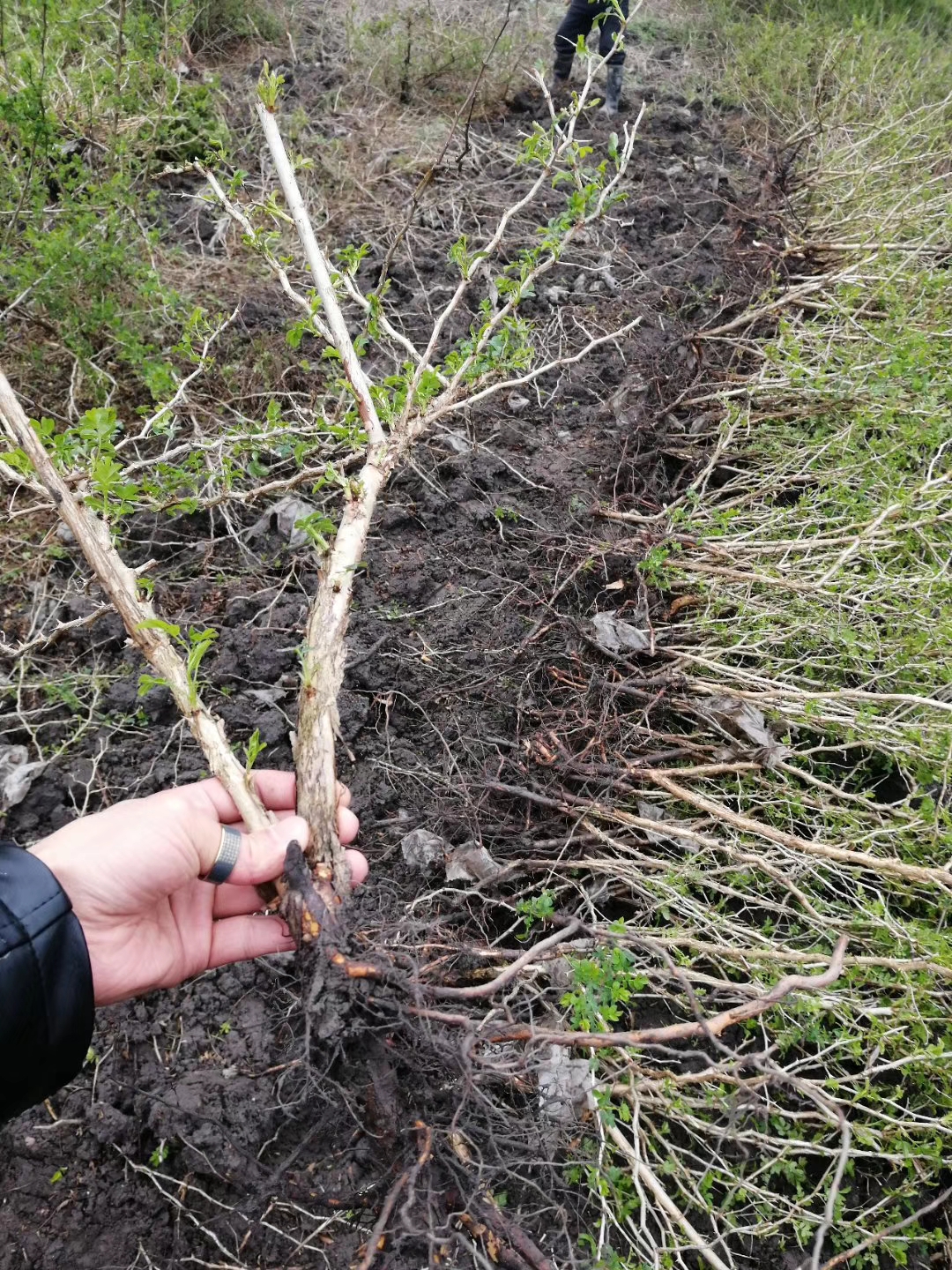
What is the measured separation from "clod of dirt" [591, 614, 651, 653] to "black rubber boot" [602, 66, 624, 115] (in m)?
4.56

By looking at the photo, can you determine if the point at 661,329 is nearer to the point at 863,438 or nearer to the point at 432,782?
the point at 863,438

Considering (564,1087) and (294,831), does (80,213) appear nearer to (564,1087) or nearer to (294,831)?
(294,831)

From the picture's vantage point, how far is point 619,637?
2.36 m

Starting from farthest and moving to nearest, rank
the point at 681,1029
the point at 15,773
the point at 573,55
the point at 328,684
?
the point at 573,55 → the point at 15,773 → the point at 328,684 → the point at 681,1029

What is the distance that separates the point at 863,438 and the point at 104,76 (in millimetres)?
3481

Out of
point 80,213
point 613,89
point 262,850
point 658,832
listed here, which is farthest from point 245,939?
point 613,89

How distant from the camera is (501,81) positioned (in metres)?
4.97

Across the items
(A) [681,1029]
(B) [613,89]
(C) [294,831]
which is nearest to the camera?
(A) [681,1029]

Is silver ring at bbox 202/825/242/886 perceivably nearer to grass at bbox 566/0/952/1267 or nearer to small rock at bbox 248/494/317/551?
grass at bbox 566/0/952/1267

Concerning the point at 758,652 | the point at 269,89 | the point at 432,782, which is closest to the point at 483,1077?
the point at 432,782

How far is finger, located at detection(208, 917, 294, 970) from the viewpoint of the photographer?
1.62m

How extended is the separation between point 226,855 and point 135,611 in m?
0.57

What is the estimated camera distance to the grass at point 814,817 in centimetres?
151

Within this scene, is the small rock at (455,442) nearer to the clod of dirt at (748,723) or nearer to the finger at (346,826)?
the clod of dirt at (748,723)
